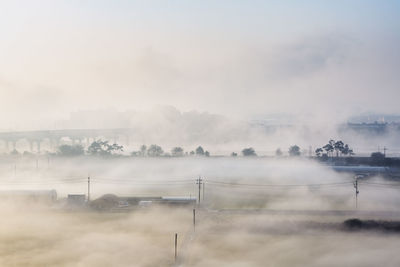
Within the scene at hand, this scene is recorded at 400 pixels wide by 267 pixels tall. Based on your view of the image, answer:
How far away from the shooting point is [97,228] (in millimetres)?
30000

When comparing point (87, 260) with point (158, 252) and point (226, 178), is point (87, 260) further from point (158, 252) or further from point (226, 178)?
point (226, 178)

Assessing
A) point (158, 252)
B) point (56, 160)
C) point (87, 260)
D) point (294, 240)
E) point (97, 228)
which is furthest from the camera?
point (56, 160)

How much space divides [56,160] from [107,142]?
15174mm

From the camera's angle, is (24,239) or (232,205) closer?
(24,239)

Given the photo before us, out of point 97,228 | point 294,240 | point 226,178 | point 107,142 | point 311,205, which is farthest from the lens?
point 107,142

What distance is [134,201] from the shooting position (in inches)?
1628

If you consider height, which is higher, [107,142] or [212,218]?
[107,142]

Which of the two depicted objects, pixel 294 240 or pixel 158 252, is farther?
pixel 294 240

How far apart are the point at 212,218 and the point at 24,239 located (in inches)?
562

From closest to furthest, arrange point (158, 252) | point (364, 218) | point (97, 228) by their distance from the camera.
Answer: point (158, 252), point (97, 228), point (364, 218)

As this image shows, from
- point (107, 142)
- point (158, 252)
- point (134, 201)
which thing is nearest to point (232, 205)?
point (134, 201)

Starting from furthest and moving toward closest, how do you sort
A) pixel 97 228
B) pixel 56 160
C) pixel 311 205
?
pixel 56 160 → pixel 311 205 → pixel 97 228

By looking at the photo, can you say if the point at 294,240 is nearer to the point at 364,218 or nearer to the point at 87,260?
the point at 364,218

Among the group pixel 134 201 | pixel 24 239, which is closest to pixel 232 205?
pixel 134 201
